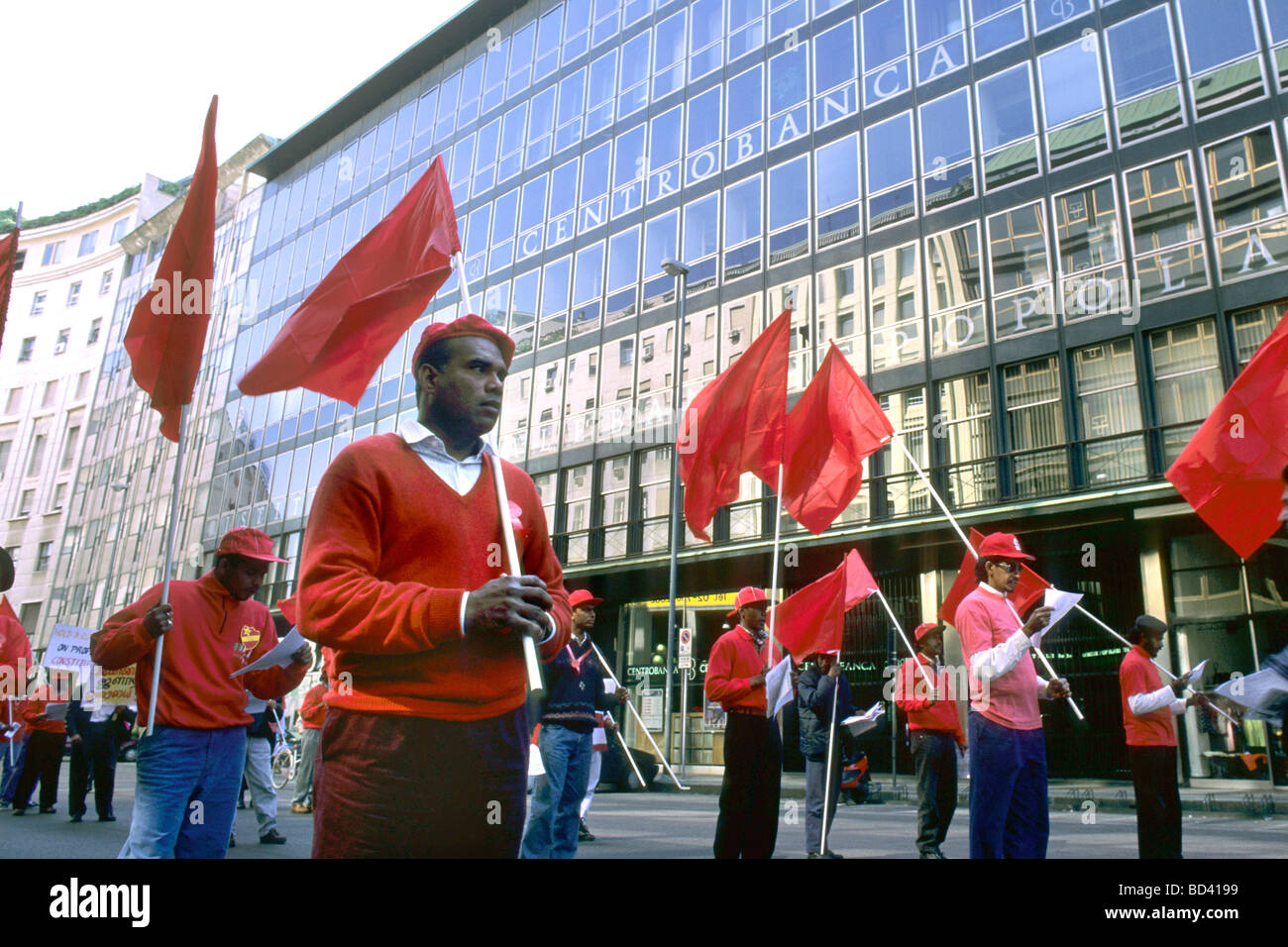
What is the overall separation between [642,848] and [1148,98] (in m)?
17.5

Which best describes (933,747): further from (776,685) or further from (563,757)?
(563,757)

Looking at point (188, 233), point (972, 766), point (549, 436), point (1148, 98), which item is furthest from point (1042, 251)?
point (188, 233)

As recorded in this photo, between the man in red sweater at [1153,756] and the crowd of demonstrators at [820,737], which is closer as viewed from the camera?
the man in red sweater at [1153,756]

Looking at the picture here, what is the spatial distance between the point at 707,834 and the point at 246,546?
6756 millimetres

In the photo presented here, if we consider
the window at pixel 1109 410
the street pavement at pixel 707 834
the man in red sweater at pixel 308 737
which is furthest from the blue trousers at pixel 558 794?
the window at pixel 1109 410

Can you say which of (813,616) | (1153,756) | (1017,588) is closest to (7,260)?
(813,616)

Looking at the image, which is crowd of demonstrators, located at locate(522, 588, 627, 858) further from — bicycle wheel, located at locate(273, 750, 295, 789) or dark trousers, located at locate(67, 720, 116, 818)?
bicycle wheel, located at locate(273, 750, 295, 789)

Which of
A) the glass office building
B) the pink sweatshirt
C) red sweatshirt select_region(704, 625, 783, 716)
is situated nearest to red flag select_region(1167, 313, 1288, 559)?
the pink sweatshirt

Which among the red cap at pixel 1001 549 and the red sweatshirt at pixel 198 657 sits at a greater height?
the red cap at pixel 1001 549

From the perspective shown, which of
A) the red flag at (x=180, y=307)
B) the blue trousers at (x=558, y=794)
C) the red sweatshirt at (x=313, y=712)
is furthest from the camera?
the red sweatshirt at (x=313, y=712)

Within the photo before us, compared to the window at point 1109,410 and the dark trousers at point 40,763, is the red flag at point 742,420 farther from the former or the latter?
the window at point 1109,410

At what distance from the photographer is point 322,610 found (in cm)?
227

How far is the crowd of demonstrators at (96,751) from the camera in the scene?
1077 centimetres

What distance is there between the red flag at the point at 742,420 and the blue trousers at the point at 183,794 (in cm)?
500
